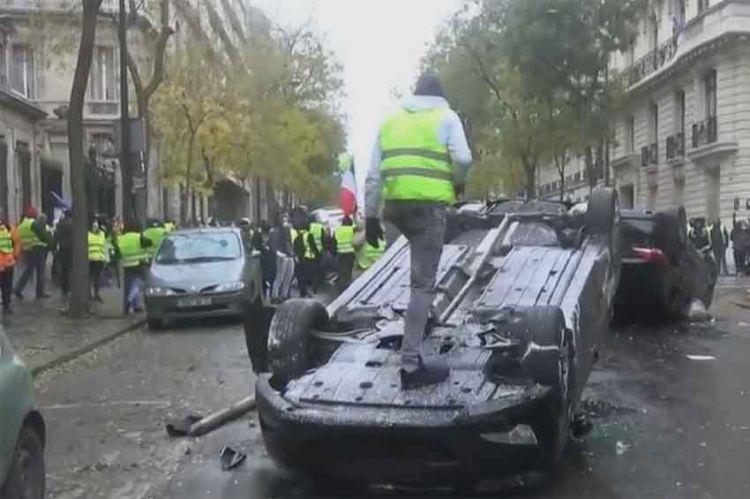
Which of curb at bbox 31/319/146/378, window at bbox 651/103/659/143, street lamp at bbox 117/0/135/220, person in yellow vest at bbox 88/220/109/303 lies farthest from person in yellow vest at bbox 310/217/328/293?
window at bbox 651/103/659/143

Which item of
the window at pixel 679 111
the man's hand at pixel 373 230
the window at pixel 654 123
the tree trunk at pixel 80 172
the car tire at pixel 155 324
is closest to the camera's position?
the man's hand at pixel 373 230

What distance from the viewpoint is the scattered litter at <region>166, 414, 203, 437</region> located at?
8297mm

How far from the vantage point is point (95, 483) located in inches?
274

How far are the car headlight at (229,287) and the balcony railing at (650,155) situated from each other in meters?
35.0

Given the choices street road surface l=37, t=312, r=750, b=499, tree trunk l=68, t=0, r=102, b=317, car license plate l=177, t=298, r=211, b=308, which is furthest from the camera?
tree trunk l=68, t=0, r=102, b=317

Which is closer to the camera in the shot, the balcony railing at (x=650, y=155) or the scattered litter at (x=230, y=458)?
the scattered litter at (x=230, y=458)

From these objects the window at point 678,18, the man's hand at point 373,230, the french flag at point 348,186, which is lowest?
the man's hand at point 373,230

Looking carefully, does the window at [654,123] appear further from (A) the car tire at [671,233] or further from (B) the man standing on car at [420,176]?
(B) the man standing on car at [420,176]

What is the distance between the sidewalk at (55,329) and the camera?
45.2 feet

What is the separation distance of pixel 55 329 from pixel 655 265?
8.71 meters

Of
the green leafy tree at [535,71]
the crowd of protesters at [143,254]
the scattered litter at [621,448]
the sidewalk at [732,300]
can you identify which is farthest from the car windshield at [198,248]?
the green leafy tree at [535,71]

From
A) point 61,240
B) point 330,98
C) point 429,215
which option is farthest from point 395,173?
point 330,98

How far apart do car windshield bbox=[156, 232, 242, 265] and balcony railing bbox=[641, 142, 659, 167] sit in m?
34.0

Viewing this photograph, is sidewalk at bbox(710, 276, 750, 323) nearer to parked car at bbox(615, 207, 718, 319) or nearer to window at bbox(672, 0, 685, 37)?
parked car at bbox(615, 207, 718, 319)
